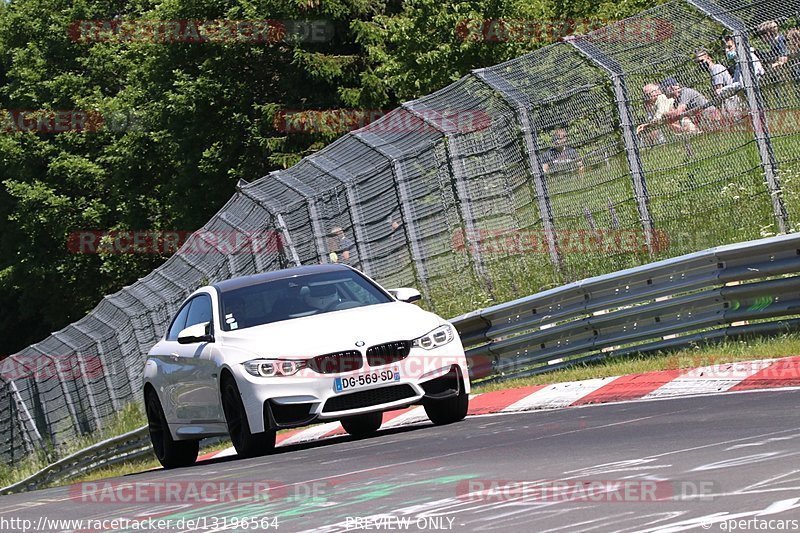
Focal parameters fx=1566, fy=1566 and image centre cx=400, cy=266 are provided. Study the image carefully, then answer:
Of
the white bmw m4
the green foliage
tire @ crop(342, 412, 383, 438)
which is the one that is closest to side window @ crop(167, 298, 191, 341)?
the white bmw m4

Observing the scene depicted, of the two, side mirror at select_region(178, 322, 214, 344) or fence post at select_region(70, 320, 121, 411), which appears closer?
side mirror at select_region(178, 322, 214, 344)

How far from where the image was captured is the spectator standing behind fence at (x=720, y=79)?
13695 millimetres

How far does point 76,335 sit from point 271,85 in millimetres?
22000

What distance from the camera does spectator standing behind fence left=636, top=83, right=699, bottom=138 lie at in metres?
14.4

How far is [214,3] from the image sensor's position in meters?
48.4

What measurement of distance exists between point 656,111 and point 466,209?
363 cm

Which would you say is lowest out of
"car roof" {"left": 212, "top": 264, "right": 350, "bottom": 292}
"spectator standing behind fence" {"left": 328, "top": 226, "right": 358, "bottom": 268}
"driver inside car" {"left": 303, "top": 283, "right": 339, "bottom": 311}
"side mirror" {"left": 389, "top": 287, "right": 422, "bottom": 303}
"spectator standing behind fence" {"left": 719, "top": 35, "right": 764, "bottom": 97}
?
"side mirror" {"left": 389, "top": 287, "right": 422, "bottom": 303}

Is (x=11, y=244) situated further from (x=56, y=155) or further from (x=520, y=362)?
(x=520, y=362)

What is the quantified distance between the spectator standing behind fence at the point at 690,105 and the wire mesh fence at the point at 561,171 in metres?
0.02

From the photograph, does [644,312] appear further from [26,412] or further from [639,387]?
[26,412]

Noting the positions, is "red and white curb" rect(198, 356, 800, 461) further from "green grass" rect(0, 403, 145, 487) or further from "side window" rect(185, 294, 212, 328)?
"green grass" rect(0, 403, 145, 487)

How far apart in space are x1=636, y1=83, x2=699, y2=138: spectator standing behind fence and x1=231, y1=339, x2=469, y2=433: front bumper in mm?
3873

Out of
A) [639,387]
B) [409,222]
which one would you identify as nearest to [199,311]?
[639,387]

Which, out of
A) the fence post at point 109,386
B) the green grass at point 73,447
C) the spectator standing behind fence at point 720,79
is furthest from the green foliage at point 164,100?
the spectator standing behind fence at point 720,79
